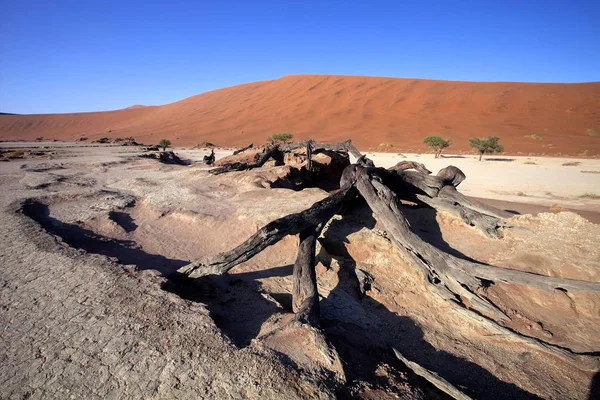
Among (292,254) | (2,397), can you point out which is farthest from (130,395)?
(292,254)

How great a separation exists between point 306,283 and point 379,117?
36050mm

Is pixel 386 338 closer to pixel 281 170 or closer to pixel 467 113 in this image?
pixel 281 170

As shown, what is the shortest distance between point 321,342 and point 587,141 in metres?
31.3

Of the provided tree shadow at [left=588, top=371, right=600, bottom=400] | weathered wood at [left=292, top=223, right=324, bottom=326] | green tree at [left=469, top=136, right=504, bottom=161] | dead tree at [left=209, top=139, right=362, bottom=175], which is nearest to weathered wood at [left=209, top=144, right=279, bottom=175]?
dead tree at [left=209, top=139, right=362, bottom=175]

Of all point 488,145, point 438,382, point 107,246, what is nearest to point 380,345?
point 438,382

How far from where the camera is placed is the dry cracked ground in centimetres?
190

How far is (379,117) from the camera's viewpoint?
3644 centimetres

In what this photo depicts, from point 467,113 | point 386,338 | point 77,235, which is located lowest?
point 386,338

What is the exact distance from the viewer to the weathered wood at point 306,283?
2615 millimetres

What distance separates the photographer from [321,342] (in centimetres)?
213

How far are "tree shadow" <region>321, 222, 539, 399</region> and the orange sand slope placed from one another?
71.6 feet

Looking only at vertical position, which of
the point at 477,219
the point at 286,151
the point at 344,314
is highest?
the point at 286,151

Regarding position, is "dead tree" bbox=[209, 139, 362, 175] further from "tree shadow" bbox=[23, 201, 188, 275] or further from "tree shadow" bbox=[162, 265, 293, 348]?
"tree shadow" bbox=[162, 265, 293, 348]

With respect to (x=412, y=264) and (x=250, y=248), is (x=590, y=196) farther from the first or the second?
(x=250, y=248)
